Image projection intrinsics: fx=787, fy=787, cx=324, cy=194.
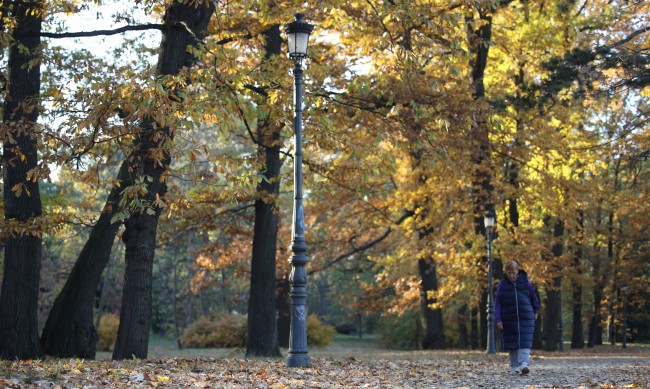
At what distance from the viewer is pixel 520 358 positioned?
42.2 feet

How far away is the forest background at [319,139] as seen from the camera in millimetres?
12617

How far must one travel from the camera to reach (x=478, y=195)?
23.3 m

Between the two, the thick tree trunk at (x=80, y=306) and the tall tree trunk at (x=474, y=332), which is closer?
the thick tree trunk at (x=80, y=306)

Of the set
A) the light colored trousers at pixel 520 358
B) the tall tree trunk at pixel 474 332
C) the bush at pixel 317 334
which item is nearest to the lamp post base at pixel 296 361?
the light colored trousers at pixel 520 358

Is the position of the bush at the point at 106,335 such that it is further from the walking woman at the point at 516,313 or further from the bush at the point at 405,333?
the walking woman at the point at 516,313

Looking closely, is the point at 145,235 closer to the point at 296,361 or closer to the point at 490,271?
the point at 296,361

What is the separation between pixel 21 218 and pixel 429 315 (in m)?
19.6

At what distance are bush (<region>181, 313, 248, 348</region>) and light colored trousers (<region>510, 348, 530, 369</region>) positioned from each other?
23527 mm

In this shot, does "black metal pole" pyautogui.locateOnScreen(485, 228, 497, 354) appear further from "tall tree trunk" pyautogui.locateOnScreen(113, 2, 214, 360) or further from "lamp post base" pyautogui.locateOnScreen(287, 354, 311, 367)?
"lamp post base" pyautogui.locateOnScreen(287, 354, 311, 367)

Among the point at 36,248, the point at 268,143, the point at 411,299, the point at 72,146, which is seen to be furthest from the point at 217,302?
the point at 72,146

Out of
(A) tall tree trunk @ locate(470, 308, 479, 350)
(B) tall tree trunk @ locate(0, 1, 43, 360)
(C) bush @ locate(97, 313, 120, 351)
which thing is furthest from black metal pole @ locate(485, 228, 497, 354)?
(C) bush @ locate(97, 313, 120, 351)

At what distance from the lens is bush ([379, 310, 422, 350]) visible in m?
38.7

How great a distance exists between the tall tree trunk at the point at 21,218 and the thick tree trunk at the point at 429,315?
714 inches

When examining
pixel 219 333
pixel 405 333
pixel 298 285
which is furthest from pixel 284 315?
pixel 298 285
